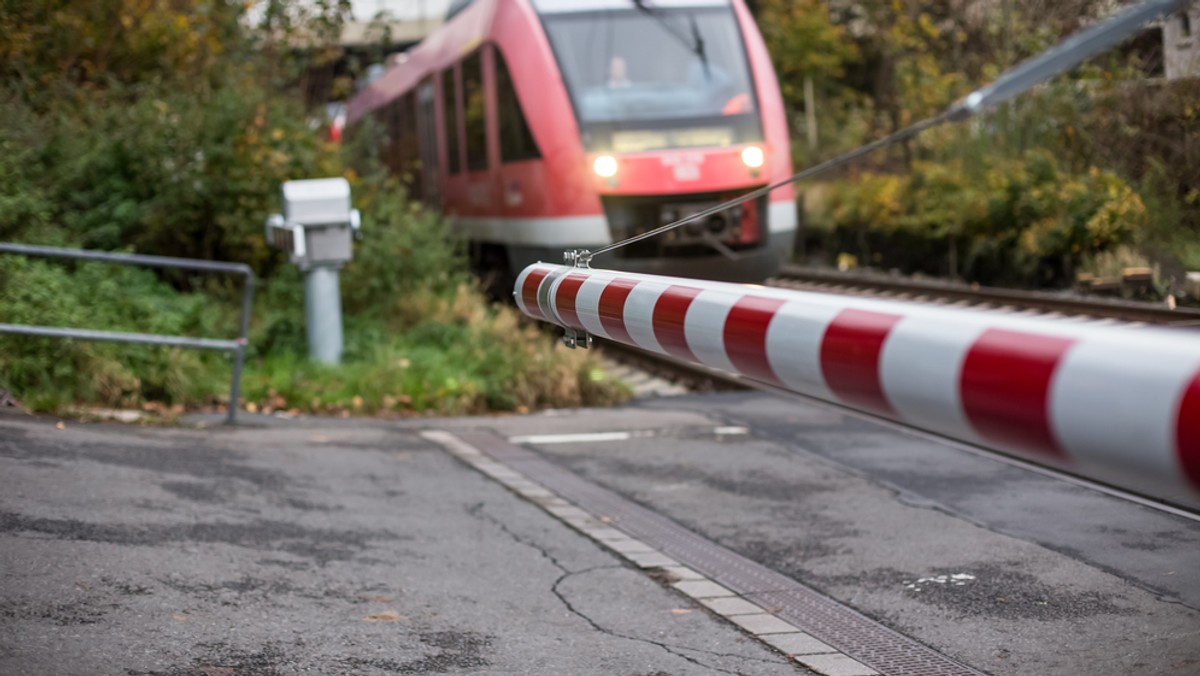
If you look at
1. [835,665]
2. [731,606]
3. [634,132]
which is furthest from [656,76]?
[835,665]

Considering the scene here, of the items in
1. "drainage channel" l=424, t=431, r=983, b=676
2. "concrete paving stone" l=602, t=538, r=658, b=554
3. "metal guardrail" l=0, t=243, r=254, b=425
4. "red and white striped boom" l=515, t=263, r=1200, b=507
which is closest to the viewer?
"red and white striped boom" l=515, t=263, r=1200, b=507

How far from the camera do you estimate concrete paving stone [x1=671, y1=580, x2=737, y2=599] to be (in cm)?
530

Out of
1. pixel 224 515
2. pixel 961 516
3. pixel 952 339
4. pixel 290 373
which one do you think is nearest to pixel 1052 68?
pixel 952 339

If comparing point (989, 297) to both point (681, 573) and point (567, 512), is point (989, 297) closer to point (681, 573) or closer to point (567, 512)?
point (567, 512)

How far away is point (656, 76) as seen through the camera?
1324cm

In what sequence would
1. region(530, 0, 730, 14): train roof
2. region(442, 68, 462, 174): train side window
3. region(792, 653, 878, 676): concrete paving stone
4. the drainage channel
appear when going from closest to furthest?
region(792, 653, 878, 676): concrete paving stone < the drainage channel < region(530, 0, 730, 14): train roof < region(442, 68, 462, 174): train side window

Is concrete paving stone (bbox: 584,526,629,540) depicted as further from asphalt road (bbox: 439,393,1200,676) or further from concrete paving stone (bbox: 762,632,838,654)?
concrete paving stone (bbox: 762,632,838,654)

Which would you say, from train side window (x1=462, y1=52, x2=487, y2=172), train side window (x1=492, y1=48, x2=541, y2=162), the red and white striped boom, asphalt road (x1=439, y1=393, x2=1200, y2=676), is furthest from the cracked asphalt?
train side window (x1=462, y1=52, x2=487, y2=172)

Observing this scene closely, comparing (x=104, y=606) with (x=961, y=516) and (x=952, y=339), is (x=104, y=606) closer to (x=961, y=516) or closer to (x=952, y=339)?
(x=952, y=339)

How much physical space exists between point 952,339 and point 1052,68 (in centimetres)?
183

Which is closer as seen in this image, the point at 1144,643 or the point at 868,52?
the point at 1144,643

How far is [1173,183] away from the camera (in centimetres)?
1243

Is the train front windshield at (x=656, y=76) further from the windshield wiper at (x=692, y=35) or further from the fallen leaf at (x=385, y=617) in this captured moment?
the fallen leaf at (x=385, y=617)

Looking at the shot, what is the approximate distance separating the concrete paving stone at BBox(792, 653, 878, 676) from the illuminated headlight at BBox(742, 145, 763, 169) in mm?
8745
